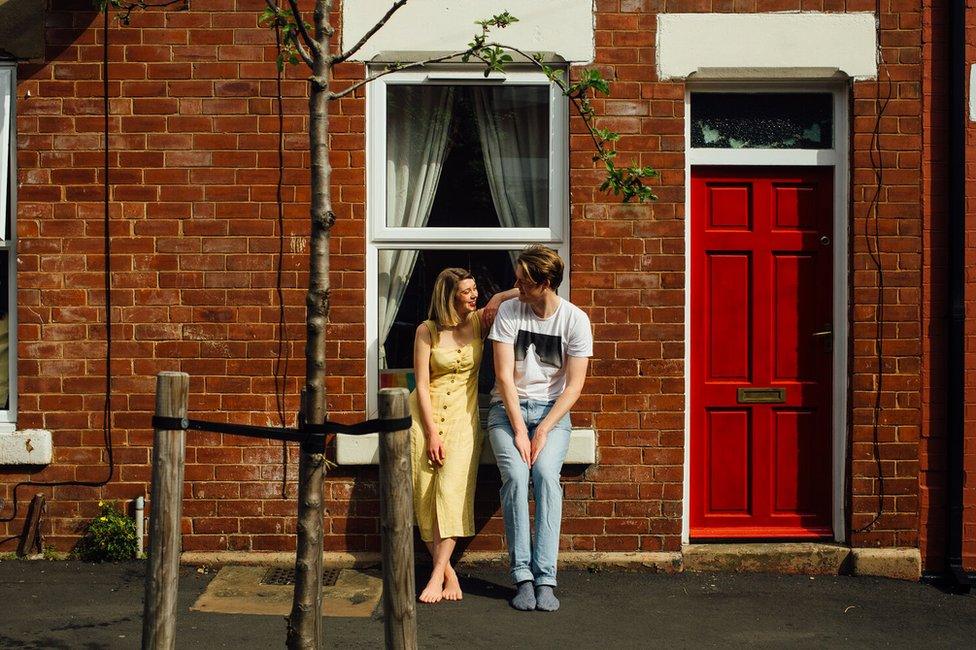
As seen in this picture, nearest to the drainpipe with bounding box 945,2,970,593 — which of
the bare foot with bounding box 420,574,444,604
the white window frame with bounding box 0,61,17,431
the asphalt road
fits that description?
the asphalt road

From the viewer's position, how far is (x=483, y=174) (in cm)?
631

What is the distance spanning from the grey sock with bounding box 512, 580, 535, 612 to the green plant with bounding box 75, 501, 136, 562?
2199 millimetres

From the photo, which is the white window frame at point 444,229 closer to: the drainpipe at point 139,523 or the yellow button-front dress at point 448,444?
the yellow button-front dress at point 448,444

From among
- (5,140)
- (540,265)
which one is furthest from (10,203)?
(540,265)

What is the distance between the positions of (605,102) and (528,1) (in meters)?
0.70

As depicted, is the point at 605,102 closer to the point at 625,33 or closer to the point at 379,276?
the point at 625,33

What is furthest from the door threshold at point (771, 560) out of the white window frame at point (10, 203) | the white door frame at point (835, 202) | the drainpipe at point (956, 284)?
the white window frame at point (10, 203)

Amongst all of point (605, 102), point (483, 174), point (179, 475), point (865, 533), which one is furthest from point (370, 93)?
point (865, 533)

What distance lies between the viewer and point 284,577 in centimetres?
588

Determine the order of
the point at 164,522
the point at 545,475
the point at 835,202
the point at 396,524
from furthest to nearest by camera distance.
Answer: the point at 835,202 → the point at 545,475 → the point at 164,522 → the point at 396,524

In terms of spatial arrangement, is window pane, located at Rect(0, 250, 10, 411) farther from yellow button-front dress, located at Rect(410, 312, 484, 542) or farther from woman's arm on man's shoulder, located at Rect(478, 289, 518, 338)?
woman's arm on man's shoulder, located at Rect(478, 289, 518, 338)

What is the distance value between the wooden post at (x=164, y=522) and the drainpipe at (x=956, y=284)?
433 centimetres

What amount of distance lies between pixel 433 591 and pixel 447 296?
59.0 inches

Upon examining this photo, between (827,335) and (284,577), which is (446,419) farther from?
(827,335)
